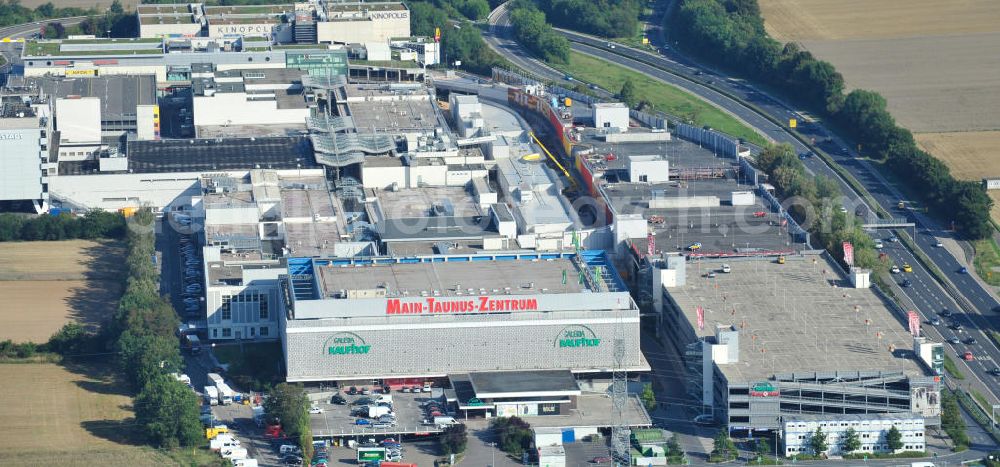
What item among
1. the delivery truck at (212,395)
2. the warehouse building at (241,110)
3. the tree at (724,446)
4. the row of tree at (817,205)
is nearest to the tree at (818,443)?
the tree at (724,446)

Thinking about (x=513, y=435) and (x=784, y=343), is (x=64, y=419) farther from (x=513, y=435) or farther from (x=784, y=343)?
(x=784, y=343)

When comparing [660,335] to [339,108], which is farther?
[339,108]

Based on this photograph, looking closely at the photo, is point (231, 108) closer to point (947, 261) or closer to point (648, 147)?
point (648, 147)

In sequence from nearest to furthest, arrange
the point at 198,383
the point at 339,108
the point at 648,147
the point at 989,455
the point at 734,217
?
the point at 989,455
the point at 198,383
the point at 734,217
the point at 648,147
the point at 339,108

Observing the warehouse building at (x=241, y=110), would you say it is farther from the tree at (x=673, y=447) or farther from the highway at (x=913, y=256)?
the tree at (x=673, y=447)

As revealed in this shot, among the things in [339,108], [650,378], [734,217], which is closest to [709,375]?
[650,378]

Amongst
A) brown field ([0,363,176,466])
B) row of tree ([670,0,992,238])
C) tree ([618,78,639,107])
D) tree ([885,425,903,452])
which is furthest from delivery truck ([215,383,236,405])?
tree ([618,78,639,107])

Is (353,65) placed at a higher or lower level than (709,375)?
higher
